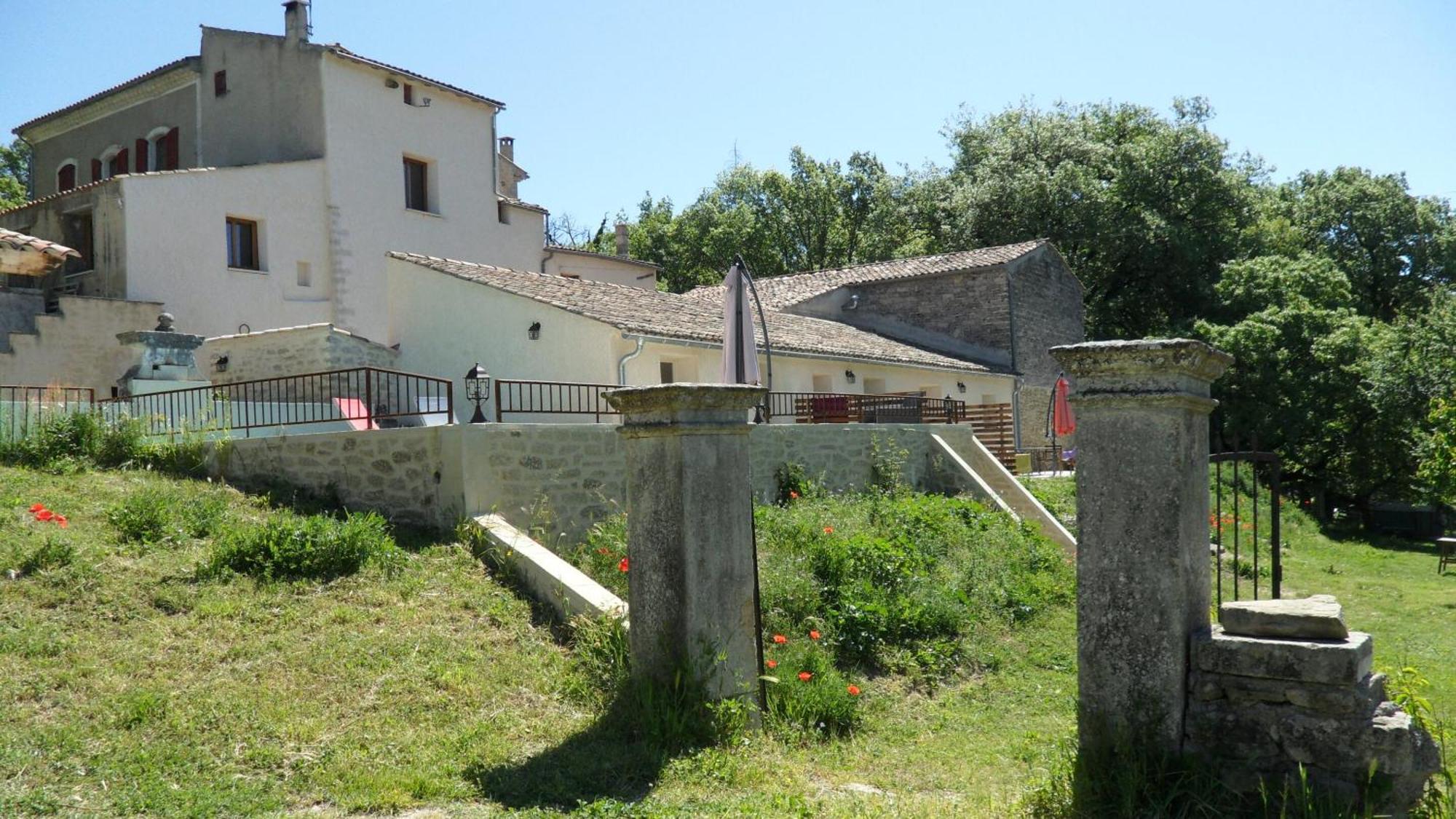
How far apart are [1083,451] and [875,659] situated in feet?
15.5

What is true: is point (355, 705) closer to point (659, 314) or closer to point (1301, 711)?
point (1301, 711)

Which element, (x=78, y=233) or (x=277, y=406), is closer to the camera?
(x=277, y=406)

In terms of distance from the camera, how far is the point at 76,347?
17.4m

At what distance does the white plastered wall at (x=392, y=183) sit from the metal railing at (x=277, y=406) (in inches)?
176

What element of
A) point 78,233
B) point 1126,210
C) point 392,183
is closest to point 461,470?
point 78,233

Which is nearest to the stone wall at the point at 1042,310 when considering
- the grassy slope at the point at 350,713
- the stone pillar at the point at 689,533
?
the grassy slope at the point at 350,713

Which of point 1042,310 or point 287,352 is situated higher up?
point 1042,310

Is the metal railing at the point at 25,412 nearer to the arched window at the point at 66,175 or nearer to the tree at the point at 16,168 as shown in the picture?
the arched window at the point at 66,175

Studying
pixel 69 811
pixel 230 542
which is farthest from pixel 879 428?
pixel 69 811

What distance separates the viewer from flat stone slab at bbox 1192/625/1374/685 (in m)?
4.48

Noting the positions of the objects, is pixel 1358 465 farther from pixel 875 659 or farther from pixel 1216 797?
pixel 1216 797

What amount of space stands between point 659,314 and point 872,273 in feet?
40.2

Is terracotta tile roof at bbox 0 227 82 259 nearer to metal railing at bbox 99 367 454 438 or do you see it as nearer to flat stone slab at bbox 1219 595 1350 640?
metal railing at bbox 99 367 454 438

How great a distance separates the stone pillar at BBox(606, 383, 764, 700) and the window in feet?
52.9
